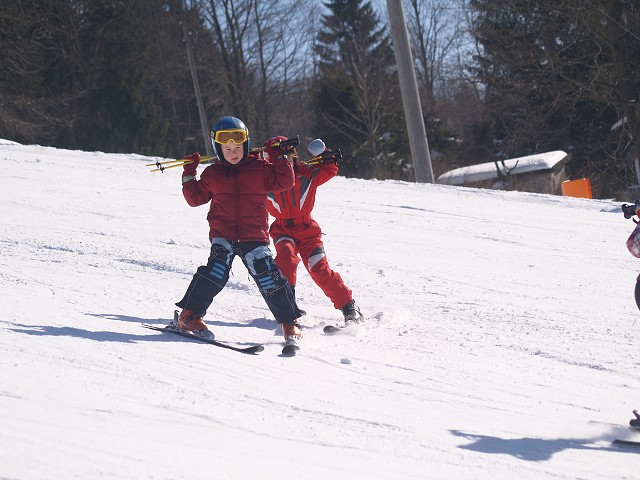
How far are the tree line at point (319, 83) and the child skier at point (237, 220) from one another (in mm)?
17715

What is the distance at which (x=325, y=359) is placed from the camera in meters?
4.49

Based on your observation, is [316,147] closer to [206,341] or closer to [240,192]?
[240,192]

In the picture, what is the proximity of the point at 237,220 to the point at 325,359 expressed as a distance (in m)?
1.09

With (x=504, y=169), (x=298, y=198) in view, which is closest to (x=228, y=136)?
(x=298, y=198)

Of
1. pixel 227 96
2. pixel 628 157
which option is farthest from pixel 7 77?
pixel 628 157

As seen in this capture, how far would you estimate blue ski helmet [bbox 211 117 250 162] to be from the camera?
4.93 m

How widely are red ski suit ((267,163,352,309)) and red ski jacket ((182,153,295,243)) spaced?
611 mm

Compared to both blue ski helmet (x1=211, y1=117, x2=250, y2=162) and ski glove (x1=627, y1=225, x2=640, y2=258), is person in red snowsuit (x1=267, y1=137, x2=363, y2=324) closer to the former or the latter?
blue ski helmet (x1=211, y1=117, x2=250, y2=162)

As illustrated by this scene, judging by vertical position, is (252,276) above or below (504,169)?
below

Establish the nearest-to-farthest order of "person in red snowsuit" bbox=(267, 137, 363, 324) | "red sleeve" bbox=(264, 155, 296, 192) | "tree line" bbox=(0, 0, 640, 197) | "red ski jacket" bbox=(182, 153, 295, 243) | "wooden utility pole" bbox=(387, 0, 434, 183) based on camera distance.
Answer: "red ski jacket" bbox=(182, 153, 295, 243), "red sleeve" bbox=(264, 155, 296, 192), "person in red snowsuit" bbox=(267, 137, 363, 324), "wooden utility pole" bbox=(387, 0, 434, 183), "tree line" bbox=(0, 0, 640, 197)

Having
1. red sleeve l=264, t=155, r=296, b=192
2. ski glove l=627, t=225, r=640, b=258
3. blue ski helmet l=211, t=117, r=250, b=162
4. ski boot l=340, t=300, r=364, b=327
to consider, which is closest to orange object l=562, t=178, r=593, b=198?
ski boot l=340, t=300, r=364, b=327

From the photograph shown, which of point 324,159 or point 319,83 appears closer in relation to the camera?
point 324,159

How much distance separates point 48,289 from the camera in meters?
5.28

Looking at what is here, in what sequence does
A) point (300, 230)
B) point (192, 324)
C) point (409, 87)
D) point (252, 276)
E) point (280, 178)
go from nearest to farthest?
point (192, 324)
point (252, 276)
point (280, 178)
point (300, 230)
point (409, 87)
